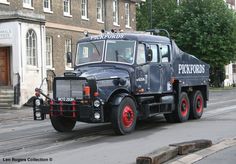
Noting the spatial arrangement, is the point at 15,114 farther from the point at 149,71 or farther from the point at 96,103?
the point at 96,103

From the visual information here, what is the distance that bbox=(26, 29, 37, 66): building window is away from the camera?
88.3ft

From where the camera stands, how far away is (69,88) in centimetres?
1278

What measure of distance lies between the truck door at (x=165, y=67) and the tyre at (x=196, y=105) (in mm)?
1907

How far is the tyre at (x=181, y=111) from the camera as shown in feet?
52.0

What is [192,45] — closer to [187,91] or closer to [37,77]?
[37,77]

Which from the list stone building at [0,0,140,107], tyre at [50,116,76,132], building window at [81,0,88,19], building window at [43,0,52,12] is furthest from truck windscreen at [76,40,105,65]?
building window at [81,0,88,19]

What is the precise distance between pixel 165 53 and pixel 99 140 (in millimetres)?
4169

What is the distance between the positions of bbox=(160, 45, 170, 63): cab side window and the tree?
30462mm

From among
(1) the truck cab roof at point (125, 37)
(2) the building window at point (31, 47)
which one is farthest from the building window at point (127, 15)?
(1) the truck cab roof at point (125, 37)

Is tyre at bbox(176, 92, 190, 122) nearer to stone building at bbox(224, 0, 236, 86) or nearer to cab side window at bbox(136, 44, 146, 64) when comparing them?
cab side window at bbox(136, 44, 146, 64)

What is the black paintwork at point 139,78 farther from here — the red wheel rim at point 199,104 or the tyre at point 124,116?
the red wheel rim at point 199,104

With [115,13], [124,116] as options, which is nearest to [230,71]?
[115,13]

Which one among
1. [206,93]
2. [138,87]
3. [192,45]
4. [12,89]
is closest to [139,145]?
[138,87]

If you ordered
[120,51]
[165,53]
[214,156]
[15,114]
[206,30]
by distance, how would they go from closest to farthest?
[214,156]
[120,51]
[165,53]
[15,114]
[206,30]
